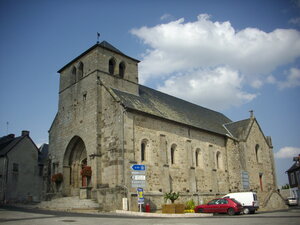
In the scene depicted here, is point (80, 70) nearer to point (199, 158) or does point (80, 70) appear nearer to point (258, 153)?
point (199, 158)

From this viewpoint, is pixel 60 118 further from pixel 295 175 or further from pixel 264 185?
pixel 295 175

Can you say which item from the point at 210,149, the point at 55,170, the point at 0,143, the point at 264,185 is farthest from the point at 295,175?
the point at 0,143

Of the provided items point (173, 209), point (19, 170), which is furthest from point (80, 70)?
point (19, 170)

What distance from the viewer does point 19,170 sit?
38.4 meters

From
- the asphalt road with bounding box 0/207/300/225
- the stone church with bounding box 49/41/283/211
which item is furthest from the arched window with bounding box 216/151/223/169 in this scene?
the asphalt road with bounding box 0/207/300/225

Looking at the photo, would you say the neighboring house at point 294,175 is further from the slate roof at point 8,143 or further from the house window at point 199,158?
the slate roof at point 8,143

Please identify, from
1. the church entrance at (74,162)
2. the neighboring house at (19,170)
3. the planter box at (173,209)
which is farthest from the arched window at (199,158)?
the neighboring house at (19,170)

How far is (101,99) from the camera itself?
88.3 feet

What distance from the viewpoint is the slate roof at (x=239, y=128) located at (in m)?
36.1

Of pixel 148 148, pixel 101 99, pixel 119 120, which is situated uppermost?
pixel 101 99

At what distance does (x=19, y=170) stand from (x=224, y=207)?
27731 millimetres

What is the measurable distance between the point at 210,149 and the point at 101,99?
13.4 m

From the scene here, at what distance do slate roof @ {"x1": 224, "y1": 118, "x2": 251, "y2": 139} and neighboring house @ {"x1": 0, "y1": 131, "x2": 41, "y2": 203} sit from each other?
25.5 meters

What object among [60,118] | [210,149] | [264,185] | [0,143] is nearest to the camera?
[60,118]
